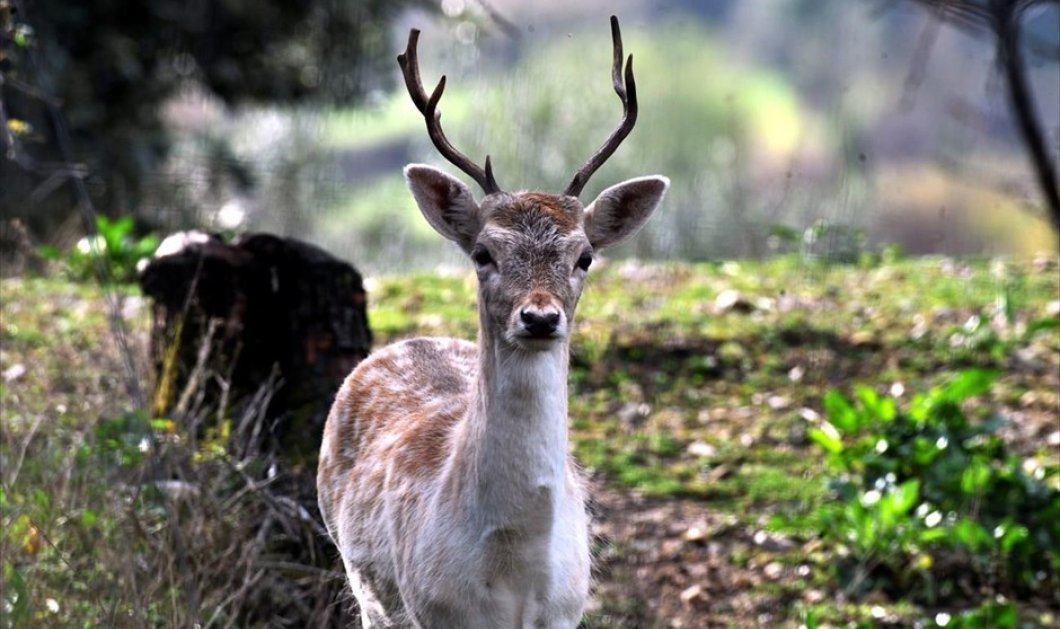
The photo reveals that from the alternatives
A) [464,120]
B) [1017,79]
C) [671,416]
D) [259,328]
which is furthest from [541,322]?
[464,120]

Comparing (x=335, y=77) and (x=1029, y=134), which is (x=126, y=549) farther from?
(x=335, y=77)

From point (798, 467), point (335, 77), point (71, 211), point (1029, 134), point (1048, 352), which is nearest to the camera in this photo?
point (1029, 134)

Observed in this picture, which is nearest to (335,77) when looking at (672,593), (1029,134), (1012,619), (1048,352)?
(1048,352)

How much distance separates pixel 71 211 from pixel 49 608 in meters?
8.60

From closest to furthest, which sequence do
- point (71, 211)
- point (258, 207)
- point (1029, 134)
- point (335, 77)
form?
point (1029, 134), point (71, 211), point (258, 207), point (335, 77)

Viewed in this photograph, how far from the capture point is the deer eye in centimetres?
523

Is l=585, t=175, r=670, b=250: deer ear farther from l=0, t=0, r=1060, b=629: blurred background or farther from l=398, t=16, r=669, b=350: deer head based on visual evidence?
l=0, t=0, r=1060, b=629: blurred background

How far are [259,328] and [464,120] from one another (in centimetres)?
1004

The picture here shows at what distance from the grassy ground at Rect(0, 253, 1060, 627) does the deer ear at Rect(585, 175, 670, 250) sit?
68.5 inches

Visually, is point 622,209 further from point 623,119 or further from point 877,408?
point 877,408

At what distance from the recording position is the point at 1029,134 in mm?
3891

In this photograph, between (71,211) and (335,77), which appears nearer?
(71,211)

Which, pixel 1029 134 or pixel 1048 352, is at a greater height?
pixel 1029 134

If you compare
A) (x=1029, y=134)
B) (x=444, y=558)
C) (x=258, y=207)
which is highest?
(x=1029, y=134)
